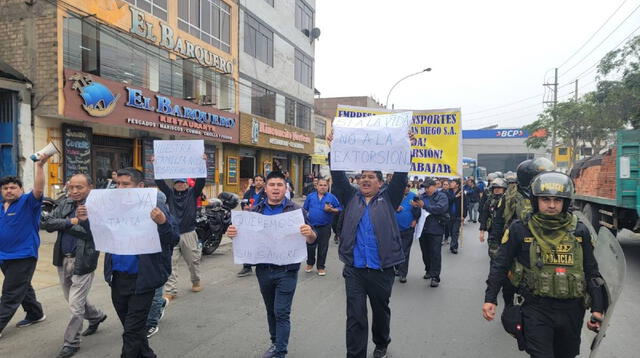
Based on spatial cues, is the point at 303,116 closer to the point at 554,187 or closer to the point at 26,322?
the point at 26,322

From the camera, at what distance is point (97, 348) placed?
13.4 ft

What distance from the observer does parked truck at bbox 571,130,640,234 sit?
8000mm

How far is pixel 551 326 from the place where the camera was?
2.75 metres

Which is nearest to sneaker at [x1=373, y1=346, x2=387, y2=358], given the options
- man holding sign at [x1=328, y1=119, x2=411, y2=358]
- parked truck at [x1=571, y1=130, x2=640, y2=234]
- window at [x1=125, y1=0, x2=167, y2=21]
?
man holding sign at [x1=328, y1=119, x2=411, y2=358]

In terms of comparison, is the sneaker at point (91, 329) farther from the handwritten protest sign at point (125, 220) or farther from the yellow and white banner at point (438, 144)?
the yellow and white banner at point (438, 144)

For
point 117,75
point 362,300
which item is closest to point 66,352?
point 362,300

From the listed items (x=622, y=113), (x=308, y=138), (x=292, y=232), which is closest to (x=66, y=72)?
(x=292, y=232)

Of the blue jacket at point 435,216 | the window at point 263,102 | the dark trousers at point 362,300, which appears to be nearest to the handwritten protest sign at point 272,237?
the dark trousers at point 362,300

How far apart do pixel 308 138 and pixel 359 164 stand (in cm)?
2611

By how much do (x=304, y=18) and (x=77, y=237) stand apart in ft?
94.3

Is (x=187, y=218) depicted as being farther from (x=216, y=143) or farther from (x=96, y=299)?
(x=216, y=143)

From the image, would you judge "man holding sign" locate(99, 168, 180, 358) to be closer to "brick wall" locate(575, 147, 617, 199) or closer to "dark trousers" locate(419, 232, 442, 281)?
"dark trousers" locate(419, 232, 442, 281)

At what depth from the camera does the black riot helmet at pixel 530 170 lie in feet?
15.1

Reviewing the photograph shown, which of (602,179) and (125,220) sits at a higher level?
(602,179)
